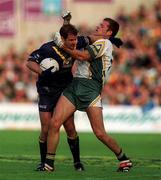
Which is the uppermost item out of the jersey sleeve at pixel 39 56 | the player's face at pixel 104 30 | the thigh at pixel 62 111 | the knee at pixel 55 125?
the player's face at pixel 104 30

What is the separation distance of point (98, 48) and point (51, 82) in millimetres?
1107

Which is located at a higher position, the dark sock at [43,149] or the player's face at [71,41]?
the player's face at [71,41]

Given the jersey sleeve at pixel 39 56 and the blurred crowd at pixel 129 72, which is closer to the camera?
the jersey sleeve at pixel 39 56

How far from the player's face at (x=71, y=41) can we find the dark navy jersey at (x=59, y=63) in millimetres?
221

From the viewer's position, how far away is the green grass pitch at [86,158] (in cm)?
1330

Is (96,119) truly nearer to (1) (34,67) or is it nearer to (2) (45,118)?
(2) (45,118)

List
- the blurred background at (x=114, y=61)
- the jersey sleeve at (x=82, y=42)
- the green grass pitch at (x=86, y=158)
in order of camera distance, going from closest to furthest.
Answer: the green grass pitch at (x=86, y=158), the jersey sleeve at (x=82, y=42), the blurred background at (x=114, y=61)

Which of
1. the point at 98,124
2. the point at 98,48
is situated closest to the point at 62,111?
the point at 98,124

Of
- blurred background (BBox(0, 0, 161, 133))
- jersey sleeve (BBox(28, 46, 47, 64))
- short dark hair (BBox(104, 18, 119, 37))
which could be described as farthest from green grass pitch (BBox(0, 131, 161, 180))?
short dark hair (BBox(104, 18, 119, 37))

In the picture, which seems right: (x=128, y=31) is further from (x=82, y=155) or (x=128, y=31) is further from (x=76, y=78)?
(x=76, y=78)

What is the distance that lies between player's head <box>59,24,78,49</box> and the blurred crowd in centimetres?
1520

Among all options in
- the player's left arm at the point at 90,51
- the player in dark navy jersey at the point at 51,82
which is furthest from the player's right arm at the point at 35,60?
the player's left arm at the point at 90,51

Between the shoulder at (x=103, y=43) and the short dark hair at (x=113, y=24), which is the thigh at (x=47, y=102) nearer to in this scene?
the shoulder at (x=103, y=43)

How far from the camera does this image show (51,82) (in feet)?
47.5
